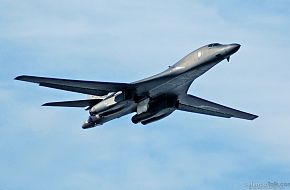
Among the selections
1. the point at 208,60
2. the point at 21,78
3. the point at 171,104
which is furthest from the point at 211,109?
the point at 21,78

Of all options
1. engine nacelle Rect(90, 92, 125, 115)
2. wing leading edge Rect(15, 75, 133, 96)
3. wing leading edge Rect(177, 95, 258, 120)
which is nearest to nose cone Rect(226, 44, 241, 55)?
wing leading edge Rect(15, 75, 133, 96)

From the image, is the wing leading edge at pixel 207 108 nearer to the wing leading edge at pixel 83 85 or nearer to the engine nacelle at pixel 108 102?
the engine nacelle at pixel 108 102

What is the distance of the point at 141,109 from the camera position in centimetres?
9088

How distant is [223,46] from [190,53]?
406 cm

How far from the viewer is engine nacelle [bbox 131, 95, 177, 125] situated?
300ft

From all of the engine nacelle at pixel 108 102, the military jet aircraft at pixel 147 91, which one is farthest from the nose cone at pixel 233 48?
the engine nacelle at pixel 108 102

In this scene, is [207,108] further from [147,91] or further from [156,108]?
[147,91]

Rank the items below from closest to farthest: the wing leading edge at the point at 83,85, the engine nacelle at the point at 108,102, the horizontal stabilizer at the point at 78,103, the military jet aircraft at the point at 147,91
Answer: the military jet aircraft at the point at 147,91, the wing leading edge at the point at 83,85, the engine nacelle at the point at 108,102, the horizontal stabilizer at the point at 78,103

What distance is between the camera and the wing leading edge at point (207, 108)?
96125 mm

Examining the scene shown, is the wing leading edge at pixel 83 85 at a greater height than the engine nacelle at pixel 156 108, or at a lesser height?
greater

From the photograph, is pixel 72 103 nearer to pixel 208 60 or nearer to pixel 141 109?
pixel 141 109

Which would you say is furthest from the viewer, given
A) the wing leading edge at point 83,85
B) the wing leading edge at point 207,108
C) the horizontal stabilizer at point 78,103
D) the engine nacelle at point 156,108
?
the wing leading edge at point 207,108

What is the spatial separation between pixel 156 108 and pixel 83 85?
25.3ft

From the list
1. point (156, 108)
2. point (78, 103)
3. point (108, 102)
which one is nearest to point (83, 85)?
point (108, 102)
